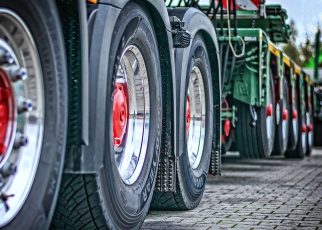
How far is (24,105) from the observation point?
353 centimetres

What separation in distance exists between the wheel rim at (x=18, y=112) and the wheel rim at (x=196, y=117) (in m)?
2.83

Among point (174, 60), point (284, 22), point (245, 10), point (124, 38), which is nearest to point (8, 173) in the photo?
point (124, 38)

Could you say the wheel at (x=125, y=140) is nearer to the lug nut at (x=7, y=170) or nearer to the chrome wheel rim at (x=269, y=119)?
the lug nut at (x=7, y=170)

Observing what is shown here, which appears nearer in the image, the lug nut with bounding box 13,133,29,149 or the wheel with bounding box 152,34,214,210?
the lug nut with bounding box 13,133,29,149

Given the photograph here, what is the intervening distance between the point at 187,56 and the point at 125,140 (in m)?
1.19

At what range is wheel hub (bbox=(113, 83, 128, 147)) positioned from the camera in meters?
4.67

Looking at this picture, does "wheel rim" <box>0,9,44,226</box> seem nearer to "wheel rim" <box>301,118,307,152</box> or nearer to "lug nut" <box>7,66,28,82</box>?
"lug nut" <box>7,66,28,82</box>

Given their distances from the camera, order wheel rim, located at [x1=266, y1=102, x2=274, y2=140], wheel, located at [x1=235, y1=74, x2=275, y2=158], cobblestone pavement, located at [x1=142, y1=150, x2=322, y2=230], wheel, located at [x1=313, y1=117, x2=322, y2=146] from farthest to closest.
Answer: wheel, located at [x1=313, y1=117, x2=322, y2=146]
wheel rim, located at [x1=266, y1=102, x2=274, y2=140]
wheel, located at [x1=235, y1=74, x2=275, y2=158]
cobblestone pavement, located at [x1=142, y1=150, x2=322, y2=230]

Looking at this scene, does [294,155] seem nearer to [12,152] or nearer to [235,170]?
[235,170]

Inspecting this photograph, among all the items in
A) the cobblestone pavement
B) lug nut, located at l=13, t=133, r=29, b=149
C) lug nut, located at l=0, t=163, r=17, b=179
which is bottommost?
the cobblestone pavement

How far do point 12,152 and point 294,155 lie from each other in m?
10.7

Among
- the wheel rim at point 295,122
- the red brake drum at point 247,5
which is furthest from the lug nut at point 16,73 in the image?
the wheel rim at point 295,122

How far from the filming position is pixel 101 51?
4.04 m

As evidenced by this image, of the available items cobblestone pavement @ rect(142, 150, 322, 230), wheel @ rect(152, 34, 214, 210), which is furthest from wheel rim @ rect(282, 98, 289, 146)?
wheel @ rect(152, 34, 214, 210)
